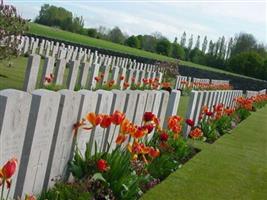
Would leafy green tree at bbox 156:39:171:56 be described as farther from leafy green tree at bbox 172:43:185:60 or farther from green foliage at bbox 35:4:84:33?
green foliage at bbox 35:4:84:33

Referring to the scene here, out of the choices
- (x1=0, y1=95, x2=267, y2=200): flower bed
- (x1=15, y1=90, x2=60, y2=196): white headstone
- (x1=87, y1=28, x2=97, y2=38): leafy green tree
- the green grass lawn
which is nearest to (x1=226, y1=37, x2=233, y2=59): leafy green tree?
(x1=87, y1=28, x2=97, y2=38): leafy green tree

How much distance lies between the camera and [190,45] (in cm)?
10231

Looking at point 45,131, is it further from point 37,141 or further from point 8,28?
point 8,28

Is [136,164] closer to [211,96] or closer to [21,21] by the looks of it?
[211,96]

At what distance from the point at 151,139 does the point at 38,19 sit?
86.6 metres

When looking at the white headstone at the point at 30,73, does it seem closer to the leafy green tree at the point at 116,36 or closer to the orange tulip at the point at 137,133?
the orange tulip at the point at 137,133

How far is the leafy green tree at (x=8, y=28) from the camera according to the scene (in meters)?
14.5

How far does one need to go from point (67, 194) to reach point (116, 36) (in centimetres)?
8906

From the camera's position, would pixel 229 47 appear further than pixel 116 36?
No

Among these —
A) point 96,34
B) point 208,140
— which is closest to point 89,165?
point 208,140

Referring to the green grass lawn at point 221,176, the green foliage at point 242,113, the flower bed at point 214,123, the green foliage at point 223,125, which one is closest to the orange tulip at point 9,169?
the green grass lawn at point 221,176

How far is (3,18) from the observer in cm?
1448

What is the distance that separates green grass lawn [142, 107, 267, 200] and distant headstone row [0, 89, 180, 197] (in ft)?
3.20

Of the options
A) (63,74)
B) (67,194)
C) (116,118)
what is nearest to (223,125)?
(63,74)
